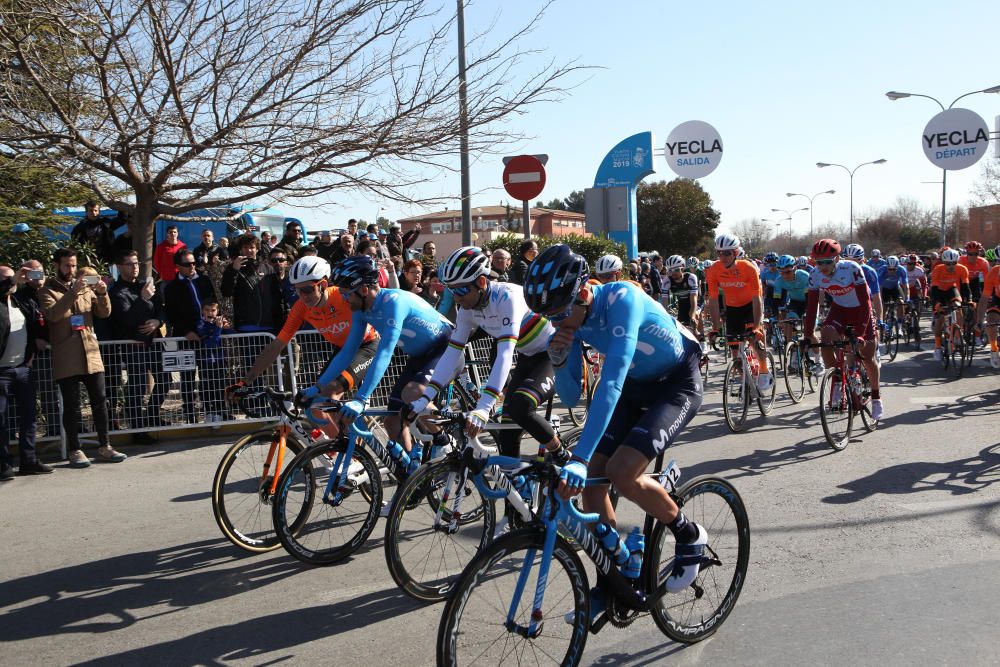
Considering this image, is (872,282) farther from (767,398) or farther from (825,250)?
(767,398)

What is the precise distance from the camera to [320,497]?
5.32m

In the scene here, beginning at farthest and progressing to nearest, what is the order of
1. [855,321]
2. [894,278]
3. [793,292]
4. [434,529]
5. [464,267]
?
[894,278] → [793,292] → [855,321] → [464,267] → [434,529]

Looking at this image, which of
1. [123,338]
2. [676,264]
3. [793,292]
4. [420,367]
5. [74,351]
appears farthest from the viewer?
[793,292]

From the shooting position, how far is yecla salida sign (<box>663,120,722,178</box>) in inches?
808

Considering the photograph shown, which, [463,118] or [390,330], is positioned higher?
[463,118]

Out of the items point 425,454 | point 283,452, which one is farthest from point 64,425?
point 425,454

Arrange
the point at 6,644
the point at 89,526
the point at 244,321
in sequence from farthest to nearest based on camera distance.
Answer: the point at 244,321 → the point at 89,526 → the point at 6,644

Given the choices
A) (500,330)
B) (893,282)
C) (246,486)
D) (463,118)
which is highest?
(463,118)

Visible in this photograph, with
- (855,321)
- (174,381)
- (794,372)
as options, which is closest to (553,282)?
(855,321)

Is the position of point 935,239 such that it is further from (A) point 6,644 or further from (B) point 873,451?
(A) point 6,644

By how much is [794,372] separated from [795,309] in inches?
204

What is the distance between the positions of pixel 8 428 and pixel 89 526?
100 inches

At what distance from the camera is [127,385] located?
8922 millimetres

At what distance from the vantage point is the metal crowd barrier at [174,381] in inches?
339
